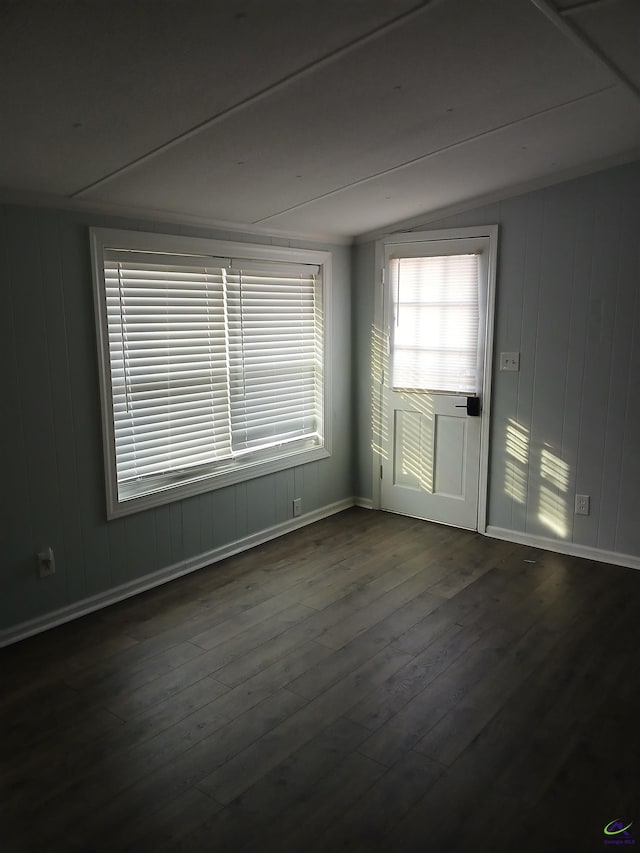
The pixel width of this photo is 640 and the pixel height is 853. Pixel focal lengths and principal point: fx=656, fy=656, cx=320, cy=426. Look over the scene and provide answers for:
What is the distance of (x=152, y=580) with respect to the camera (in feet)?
12.2

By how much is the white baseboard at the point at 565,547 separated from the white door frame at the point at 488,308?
0.14 m

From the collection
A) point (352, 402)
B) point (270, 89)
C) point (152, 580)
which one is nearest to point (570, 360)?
point (352, 402)

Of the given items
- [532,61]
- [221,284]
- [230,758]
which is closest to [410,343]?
[221,284]

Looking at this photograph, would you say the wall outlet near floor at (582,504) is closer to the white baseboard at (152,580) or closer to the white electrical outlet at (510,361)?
the white electrical outlet at (510,361)

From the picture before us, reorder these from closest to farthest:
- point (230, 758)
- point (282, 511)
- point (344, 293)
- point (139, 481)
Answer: point (230, 758)
point (139, 481)
point (282, 511)
point (344, 293)

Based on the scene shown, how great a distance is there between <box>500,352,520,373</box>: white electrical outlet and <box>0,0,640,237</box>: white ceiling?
113 centimetres

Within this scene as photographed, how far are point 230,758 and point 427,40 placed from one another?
98.4 inches

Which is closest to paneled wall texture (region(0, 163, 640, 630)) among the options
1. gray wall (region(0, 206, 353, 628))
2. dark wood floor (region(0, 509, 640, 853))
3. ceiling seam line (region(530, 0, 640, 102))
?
gray wall (region(0, 206, 353, 628))

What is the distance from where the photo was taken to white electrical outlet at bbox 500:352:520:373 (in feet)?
14.0

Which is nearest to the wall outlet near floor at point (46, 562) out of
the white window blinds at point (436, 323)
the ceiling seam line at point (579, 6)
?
the white window blinds at point (436, 323)

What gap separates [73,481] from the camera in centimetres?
328

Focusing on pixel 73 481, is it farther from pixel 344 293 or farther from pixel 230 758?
pixel 344 293

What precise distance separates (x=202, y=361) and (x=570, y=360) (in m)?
2.25

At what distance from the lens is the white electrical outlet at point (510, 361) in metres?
4.27
